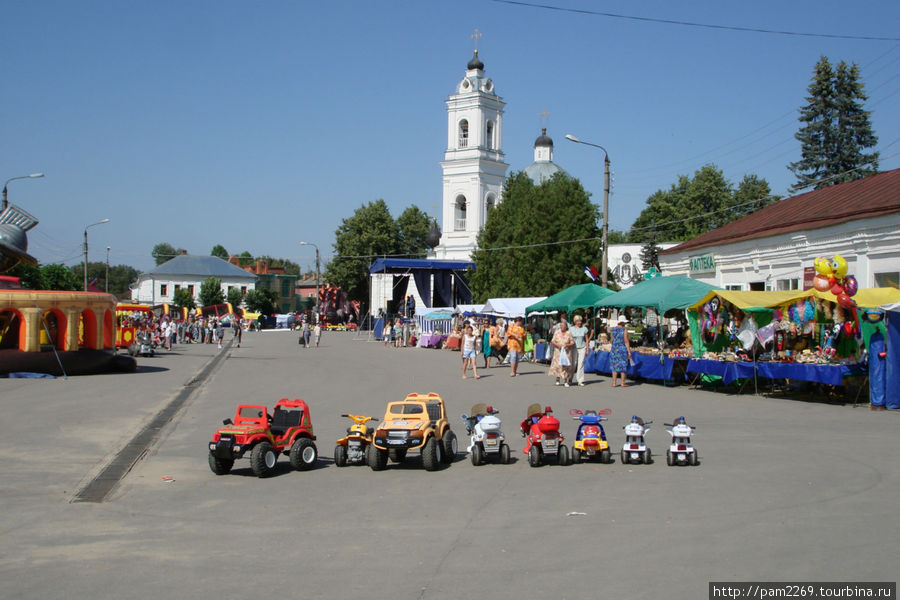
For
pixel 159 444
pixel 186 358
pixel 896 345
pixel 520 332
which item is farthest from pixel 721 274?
pixel 159 444

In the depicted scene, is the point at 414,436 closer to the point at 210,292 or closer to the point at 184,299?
the point at 210,292

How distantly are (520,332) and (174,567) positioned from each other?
1921 centimetres

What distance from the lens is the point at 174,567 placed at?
20.0ft

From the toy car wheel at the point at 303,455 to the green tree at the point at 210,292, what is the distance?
105336 mm

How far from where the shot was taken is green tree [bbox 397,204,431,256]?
104625 mm

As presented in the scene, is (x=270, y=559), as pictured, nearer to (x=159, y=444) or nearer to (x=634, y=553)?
(x=634, y=553)

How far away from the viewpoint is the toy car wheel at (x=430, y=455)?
10000mm

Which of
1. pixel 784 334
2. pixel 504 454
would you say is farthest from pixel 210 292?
pixel 504 454

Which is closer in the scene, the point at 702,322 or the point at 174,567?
the point at 174,567

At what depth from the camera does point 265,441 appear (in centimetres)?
995

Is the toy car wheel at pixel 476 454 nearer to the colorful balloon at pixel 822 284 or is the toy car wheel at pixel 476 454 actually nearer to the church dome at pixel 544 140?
the colorful balloon at pixel 822 284

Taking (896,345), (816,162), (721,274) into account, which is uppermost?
(816,162)

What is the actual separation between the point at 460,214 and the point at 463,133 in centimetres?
764

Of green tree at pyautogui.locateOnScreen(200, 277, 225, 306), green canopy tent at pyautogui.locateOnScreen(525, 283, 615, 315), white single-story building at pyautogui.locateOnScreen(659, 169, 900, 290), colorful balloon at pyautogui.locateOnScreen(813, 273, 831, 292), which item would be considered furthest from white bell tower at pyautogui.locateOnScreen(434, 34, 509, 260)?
colorful balloon at pyautogui.locateOnScreen(813, 273, 831, 292)
